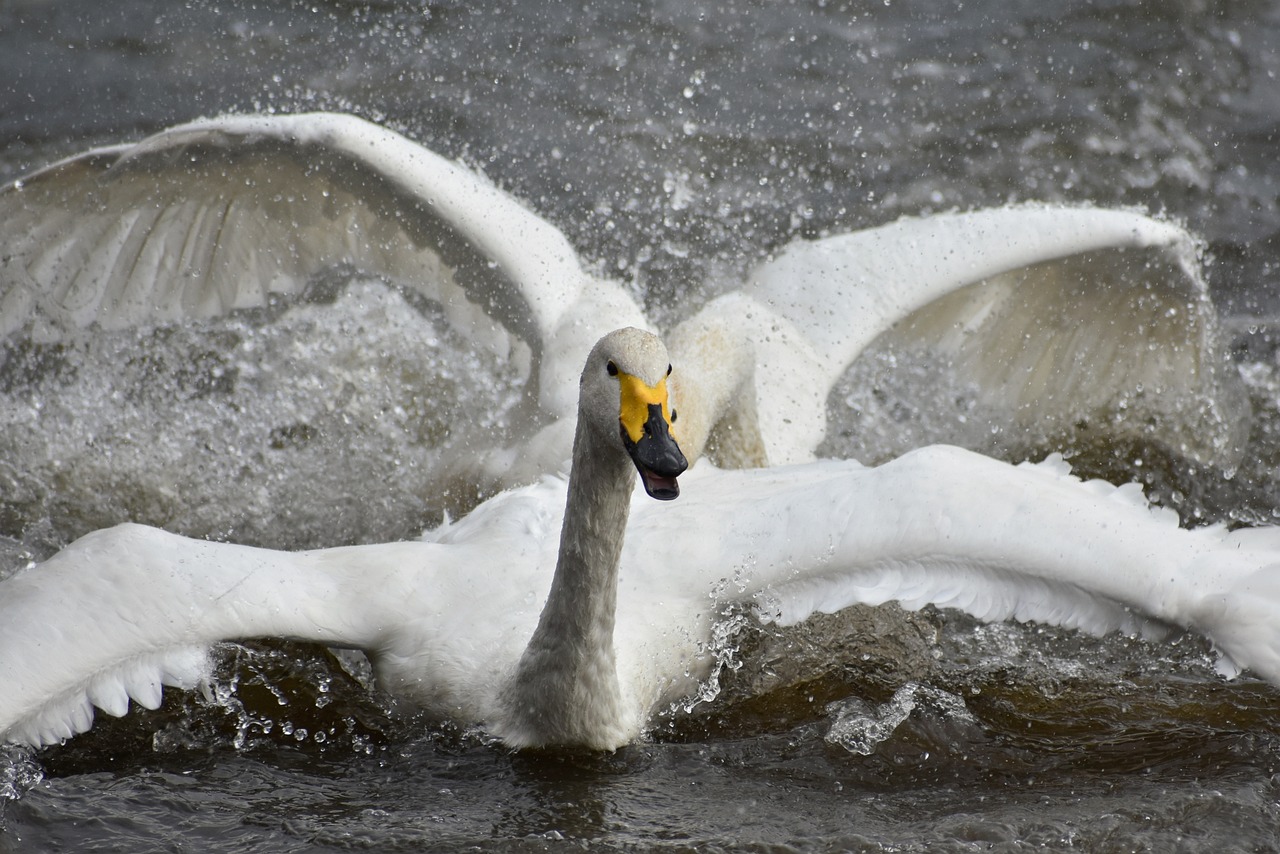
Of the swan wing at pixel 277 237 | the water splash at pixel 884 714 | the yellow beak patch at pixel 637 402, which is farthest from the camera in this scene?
the swan wing at pixel 277 237

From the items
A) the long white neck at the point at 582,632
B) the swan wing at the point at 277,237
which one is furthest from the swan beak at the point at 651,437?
the swan wing at the point at 277,237

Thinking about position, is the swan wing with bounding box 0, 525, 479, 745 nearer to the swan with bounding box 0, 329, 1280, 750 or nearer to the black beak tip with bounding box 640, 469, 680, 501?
the swan with bounding box 0, 329, 1280, 750

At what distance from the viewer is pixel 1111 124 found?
898 cm

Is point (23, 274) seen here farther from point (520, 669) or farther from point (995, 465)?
point (995, 465)

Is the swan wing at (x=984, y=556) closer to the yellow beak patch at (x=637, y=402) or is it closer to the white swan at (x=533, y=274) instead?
the yellow beak patch at (x=637, y=402)

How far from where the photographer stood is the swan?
11.3 ft

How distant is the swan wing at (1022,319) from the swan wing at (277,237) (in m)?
0.78

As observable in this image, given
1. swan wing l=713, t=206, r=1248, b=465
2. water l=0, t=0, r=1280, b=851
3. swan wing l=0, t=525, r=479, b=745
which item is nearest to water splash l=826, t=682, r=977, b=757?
water l=0, t=0, r=1280, b=851

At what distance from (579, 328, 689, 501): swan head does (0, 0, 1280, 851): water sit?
105 centimetres

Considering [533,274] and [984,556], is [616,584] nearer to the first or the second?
[984,556]

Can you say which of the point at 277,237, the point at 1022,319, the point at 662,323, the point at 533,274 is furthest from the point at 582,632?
the point at 662,323

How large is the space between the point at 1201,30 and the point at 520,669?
7978 mm

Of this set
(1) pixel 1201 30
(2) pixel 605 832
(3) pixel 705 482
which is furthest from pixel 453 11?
(2) pixel 605 832

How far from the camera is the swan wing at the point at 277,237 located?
5.03 metres
